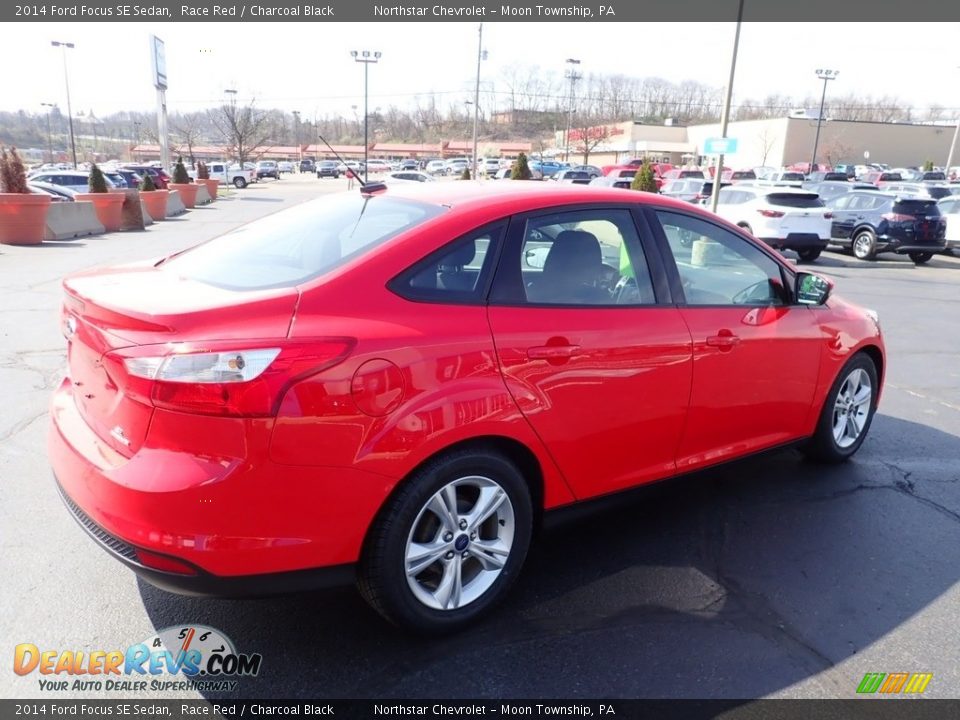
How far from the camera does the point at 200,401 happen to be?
2.20 metres

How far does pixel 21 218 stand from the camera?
583 inches

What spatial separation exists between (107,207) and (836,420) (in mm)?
19270

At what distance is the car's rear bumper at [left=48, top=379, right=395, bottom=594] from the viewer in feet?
7.25

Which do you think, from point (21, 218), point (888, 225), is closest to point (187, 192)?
point (21, 218)

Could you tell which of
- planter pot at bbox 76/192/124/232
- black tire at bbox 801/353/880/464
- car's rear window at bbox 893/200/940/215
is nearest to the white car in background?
car's rear window at bbox 893/200/940/215

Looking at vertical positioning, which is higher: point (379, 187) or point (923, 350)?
point (379, 187)

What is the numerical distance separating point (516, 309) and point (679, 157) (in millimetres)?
97127

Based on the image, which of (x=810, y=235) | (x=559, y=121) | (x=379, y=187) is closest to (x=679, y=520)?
(x=379, y=187)

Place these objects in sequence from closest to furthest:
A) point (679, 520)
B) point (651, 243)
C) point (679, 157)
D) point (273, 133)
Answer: point (651, 243) < point (679, 520) < point (679, 157) < point (273, 133)

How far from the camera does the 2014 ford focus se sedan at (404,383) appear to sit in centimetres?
224

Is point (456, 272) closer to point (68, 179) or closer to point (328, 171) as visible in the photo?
point (68, 179)

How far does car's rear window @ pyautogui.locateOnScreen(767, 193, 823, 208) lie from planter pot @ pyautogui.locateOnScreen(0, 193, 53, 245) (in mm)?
16320

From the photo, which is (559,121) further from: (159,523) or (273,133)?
(159,523)

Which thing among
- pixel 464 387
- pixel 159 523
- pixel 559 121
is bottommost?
pixel 159 523
